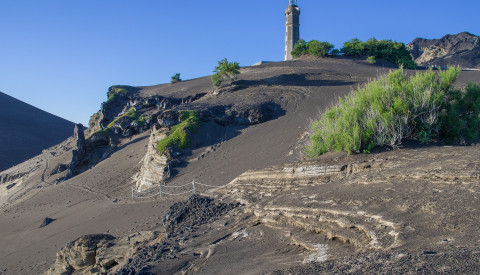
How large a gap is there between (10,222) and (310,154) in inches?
587

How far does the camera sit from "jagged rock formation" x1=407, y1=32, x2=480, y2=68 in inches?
1913

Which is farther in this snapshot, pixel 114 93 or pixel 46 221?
pixel 114 93

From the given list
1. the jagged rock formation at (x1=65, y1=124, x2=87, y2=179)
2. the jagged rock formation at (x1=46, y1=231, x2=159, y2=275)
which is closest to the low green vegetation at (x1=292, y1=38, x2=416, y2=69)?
the jagged rock formation at (x1=65, y1=124, x2=87, y2=179)

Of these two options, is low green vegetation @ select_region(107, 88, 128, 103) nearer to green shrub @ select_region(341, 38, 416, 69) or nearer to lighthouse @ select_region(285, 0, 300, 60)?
lighthouse @ select_region(285, 0, 300, 60)

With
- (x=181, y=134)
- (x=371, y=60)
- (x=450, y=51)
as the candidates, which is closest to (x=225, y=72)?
(x=181, y=134)

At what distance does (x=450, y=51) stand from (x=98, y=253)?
5569 cm

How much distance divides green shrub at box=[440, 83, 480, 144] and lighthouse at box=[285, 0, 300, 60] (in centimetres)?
3208

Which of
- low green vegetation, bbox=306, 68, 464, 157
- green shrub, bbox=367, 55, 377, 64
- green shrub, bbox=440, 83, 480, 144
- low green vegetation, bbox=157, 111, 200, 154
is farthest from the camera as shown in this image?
green shrub, bbox=367, 55, 377, 64

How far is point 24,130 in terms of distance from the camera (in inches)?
2363

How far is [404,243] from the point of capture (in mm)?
4879

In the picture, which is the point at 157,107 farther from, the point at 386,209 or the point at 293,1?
the point at 386,209

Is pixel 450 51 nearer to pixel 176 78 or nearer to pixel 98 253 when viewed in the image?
pixel 176 78

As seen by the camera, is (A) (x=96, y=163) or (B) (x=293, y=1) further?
(B) (x=293, y=1)

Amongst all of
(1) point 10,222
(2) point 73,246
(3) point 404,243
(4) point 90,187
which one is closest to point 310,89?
(4) point 90,187
